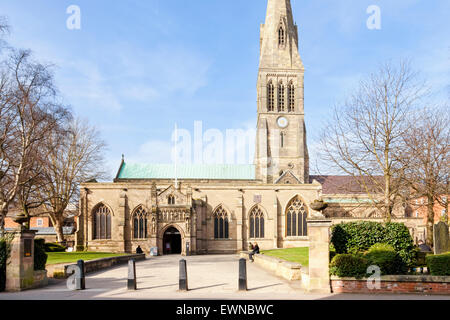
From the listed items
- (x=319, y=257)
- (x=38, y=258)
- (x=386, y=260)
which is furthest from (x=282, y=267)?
(x=38, y=258)

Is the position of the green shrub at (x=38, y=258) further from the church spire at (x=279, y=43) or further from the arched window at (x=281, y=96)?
the church spire at (x=279, y=43)

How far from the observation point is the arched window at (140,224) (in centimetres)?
4066

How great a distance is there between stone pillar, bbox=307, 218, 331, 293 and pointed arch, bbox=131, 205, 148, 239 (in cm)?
3122

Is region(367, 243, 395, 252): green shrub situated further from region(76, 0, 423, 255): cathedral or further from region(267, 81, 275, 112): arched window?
region(267, 81, 275, 112): arched window

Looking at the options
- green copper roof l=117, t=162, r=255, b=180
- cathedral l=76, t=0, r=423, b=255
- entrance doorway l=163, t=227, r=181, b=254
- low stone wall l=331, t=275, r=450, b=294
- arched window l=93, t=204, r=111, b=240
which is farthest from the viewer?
green copper roof l=117, t=162, r=255, b=180

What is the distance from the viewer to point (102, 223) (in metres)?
41.0

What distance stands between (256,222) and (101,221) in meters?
16.7

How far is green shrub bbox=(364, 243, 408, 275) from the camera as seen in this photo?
11914 millimetres

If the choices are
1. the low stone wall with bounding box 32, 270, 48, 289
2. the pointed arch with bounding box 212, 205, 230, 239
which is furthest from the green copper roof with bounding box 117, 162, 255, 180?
the low stone wall with bounding box 32, 270, 48, 289

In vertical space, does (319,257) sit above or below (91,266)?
above

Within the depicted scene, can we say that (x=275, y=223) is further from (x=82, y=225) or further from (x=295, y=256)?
(x=82, y=225)

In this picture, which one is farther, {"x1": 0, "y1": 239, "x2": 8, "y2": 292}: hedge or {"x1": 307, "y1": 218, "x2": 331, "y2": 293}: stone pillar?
{"x1": 0, "y1": 239, "x2": 8, "y2": 292}: hedge

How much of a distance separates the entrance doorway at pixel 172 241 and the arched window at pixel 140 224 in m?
2.35
